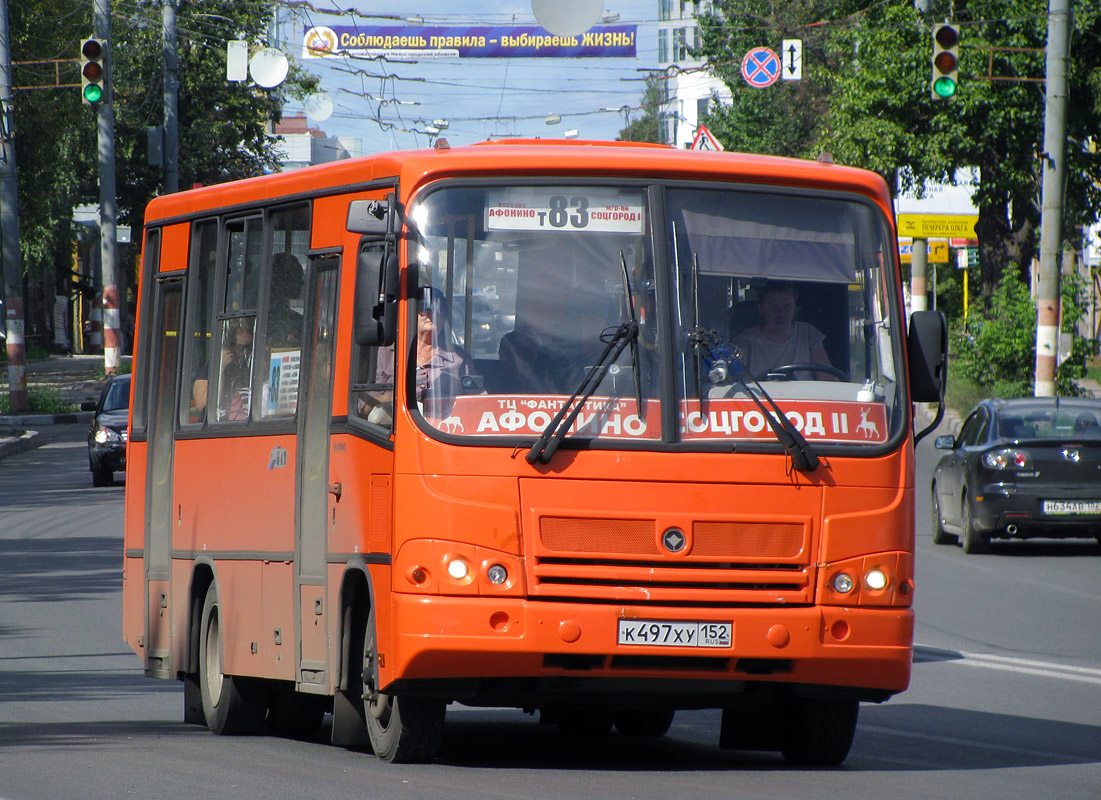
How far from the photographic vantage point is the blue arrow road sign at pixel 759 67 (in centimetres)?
4172

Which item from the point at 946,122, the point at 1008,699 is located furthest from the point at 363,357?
the point at 946,122

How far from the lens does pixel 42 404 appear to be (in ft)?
139

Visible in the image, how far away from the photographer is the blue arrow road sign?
41.7 meters

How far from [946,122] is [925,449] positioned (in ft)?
21.2

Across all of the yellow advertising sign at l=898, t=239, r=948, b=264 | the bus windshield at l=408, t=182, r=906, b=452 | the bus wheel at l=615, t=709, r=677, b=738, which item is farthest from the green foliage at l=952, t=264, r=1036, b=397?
the bus windshield at l=408, t=182, r=906, b=452

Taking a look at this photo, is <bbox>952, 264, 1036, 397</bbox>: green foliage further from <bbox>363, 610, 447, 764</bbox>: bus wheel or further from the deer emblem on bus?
<bbox>363, 610, 447, 764</bbox>: bus wheel

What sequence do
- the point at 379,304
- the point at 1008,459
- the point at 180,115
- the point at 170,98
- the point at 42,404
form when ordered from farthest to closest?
the point at 180,115, the point at 170,98, the point at 42,404, the point at 1008,459, the point at 379,304

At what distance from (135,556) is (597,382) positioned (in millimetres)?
4718

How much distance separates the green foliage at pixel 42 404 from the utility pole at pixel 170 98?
5.57m

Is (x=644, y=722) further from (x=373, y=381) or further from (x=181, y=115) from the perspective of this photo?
(x=181, y=115)

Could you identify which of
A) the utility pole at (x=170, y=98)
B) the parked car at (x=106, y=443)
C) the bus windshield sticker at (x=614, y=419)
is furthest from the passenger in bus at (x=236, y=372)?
the utility pole at (x=170, y=98)

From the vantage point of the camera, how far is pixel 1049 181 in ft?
88.7

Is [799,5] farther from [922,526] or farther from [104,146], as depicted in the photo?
[922,526]

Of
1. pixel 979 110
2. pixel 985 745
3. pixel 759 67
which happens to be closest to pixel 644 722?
pixel 985 745
